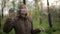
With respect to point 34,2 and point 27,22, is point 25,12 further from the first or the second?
point 34,2

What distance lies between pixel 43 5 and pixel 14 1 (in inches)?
152

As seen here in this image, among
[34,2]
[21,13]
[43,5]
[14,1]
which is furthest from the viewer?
[43,5]

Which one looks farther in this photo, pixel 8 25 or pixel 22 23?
pixel 22 23

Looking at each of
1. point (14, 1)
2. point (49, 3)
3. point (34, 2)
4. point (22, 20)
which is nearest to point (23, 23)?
point (22, 20)

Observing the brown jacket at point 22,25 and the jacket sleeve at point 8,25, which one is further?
the brown jacket at point 22,25

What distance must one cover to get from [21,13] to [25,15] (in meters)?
0.07

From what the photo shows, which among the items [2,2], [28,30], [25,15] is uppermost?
[2,2]

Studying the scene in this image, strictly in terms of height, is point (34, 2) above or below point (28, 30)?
above

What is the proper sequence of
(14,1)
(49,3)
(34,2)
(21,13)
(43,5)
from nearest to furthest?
1. (21,13)
2. (14,1)
3. (34,2)
4. (49,3)
5. (43,5)

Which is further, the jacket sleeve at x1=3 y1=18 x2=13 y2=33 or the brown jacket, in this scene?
the brown jacket

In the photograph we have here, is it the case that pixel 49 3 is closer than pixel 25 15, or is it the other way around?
pixel 25 15

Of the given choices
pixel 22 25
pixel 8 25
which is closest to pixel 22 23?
pixel 22 25

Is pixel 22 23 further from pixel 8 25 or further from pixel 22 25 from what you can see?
pixel 8 25

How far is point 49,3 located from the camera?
1364cm
